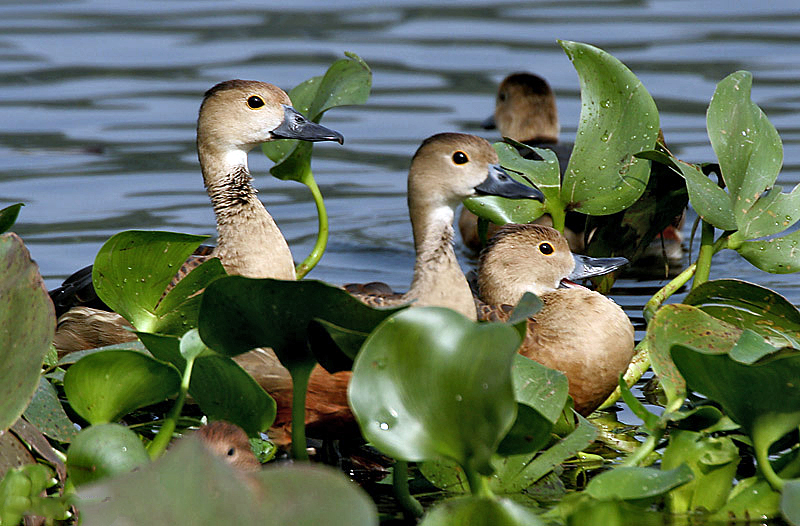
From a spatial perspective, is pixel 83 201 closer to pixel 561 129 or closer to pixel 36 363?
pixel 561 129

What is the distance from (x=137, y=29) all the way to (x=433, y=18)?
3.43 m

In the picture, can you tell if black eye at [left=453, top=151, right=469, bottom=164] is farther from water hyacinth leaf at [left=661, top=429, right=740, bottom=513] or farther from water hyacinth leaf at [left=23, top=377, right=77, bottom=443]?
water hyacinth leaf at [left=23, top=377, right=77, bottom=443]

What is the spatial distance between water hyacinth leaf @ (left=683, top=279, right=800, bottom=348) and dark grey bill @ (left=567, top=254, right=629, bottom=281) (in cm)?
93

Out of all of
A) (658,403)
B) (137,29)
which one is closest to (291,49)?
(137,29)

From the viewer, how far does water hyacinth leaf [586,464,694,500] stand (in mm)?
3668

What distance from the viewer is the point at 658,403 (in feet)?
18.4

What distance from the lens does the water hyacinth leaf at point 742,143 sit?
17.4 feet

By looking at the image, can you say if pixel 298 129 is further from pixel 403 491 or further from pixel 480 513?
pixel 480 513

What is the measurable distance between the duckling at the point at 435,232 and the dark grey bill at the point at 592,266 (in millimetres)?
664

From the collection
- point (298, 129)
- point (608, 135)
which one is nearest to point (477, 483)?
point (608, 135)

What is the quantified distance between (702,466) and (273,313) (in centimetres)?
147

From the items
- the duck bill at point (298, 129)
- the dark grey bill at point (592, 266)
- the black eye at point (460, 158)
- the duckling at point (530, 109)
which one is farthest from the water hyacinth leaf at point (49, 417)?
the duckling at point (530, 109)

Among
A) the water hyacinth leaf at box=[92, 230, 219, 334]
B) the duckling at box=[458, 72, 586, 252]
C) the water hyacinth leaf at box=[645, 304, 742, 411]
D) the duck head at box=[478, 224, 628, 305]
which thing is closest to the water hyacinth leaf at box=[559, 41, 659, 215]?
the duck head at box=[478, 224, 628, 305]

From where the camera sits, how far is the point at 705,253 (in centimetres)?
555
